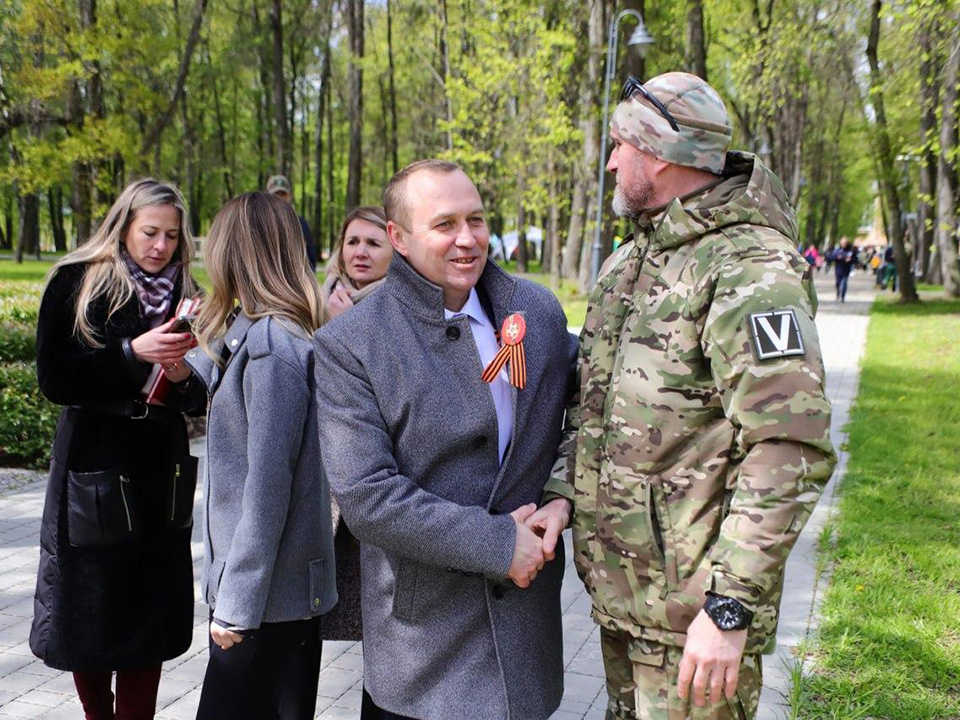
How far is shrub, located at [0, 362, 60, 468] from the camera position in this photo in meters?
Result: 8.14

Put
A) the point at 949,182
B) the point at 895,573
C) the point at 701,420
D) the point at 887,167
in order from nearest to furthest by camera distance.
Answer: the point at 701,420, the point at 895,573, the point at 949,182, the point at 887,167

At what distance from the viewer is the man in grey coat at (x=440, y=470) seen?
2221 millimetres

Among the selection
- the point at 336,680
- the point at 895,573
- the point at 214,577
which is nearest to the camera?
the point at 214,577

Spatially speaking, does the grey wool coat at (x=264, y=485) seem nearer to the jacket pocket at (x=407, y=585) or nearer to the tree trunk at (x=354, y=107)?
the jacket pocket at (x=407, y=585)

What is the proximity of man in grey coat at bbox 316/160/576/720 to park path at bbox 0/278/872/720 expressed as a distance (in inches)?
74.0

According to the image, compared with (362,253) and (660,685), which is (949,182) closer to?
(362,253)

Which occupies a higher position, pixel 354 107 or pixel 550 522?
pixel 354 107

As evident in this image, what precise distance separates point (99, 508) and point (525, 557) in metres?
1.69

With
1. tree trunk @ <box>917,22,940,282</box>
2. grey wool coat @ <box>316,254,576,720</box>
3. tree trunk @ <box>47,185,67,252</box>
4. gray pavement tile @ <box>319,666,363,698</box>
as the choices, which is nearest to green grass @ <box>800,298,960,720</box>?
gray pavement tile @ <box>319,666,363,698</box>

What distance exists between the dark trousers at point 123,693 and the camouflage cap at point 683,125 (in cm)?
252

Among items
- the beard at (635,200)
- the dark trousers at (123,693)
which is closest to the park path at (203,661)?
the dark trousers at (123,693)

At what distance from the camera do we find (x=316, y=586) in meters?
2.79

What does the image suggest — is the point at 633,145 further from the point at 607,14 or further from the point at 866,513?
the point at 607,14

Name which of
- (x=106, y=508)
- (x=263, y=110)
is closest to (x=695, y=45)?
(x=106, y=508)
